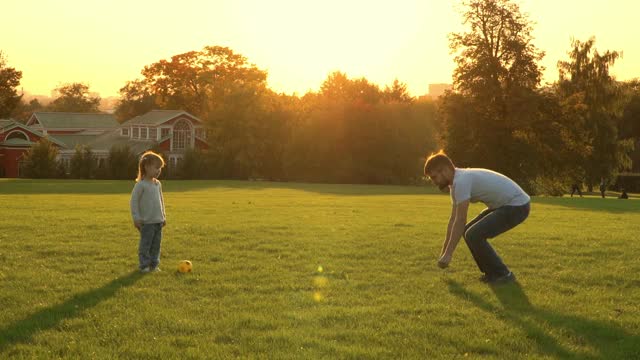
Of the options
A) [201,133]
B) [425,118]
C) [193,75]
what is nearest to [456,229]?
[425,118]

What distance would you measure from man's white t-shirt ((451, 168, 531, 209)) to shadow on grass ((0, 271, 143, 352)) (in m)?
4.70

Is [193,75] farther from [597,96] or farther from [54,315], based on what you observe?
[54,315]

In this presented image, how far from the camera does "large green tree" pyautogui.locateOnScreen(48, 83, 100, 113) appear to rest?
143625mm

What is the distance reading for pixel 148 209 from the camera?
1172 cm

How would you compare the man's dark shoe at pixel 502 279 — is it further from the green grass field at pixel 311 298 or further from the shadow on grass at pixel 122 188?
the shadow on grass at pixel 122 188

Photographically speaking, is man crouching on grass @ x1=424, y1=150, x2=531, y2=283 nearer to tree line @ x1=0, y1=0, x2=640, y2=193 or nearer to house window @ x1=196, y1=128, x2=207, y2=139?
tree line @ x1=0, y1=0, x2=640, y2=193

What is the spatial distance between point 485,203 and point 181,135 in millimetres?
88154

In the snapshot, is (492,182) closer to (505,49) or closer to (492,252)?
(492,252)

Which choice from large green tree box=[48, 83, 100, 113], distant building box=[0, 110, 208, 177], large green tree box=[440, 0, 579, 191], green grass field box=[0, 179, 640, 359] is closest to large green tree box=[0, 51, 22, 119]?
distant building box=[0, 110, 208, 177]

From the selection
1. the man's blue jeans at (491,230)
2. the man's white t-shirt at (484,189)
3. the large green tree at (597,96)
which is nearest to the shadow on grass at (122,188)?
the large green tree at (597,96)

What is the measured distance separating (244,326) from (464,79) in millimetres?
55173

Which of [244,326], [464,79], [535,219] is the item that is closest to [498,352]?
[244,326]

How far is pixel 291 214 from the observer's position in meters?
24.8

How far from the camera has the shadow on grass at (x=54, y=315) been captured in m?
7.34
